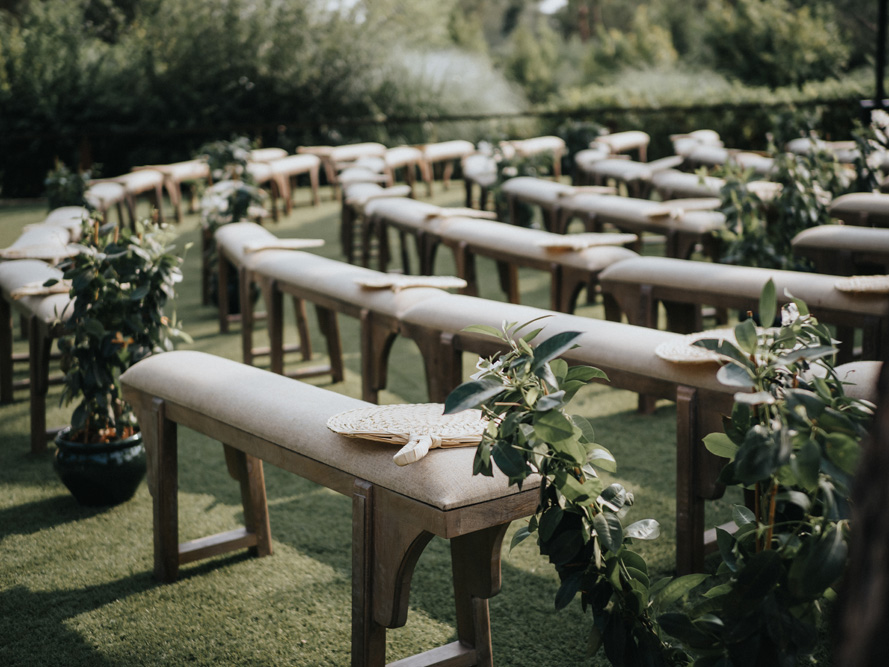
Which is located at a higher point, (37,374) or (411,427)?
(411,427)

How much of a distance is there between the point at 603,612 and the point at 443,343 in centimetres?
162

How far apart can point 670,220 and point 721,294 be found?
1.80 m

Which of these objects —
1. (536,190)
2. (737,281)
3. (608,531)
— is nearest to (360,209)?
(536,190)

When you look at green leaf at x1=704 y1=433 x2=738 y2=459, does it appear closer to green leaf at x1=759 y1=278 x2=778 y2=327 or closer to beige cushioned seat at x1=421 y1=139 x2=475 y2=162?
green leaf at x1=759 y1=278 x2=778 y2=327

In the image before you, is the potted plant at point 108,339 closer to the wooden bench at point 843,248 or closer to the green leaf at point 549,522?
the green leaf at point 549,522

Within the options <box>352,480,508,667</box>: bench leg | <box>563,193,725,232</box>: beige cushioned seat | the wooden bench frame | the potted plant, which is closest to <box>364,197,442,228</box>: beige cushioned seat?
<box>563,193,725,232</box>: beige cushioned seat

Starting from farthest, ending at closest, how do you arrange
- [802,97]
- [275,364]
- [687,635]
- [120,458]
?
1. [802,97]
2. [275,364]
3. [120,458]
4. [687,635]

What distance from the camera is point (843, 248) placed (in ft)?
13.0

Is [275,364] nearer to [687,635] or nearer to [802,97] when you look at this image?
[687,635]

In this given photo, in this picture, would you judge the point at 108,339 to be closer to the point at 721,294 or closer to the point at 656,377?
the point at 656,377

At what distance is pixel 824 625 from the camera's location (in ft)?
7.52

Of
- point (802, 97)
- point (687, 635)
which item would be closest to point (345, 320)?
point (687, 635)

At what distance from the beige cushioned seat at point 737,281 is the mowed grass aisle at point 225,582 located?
2.23 feet

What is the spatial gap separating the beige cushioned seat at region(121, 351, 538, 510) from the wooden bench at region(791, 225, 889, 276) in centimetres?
268
